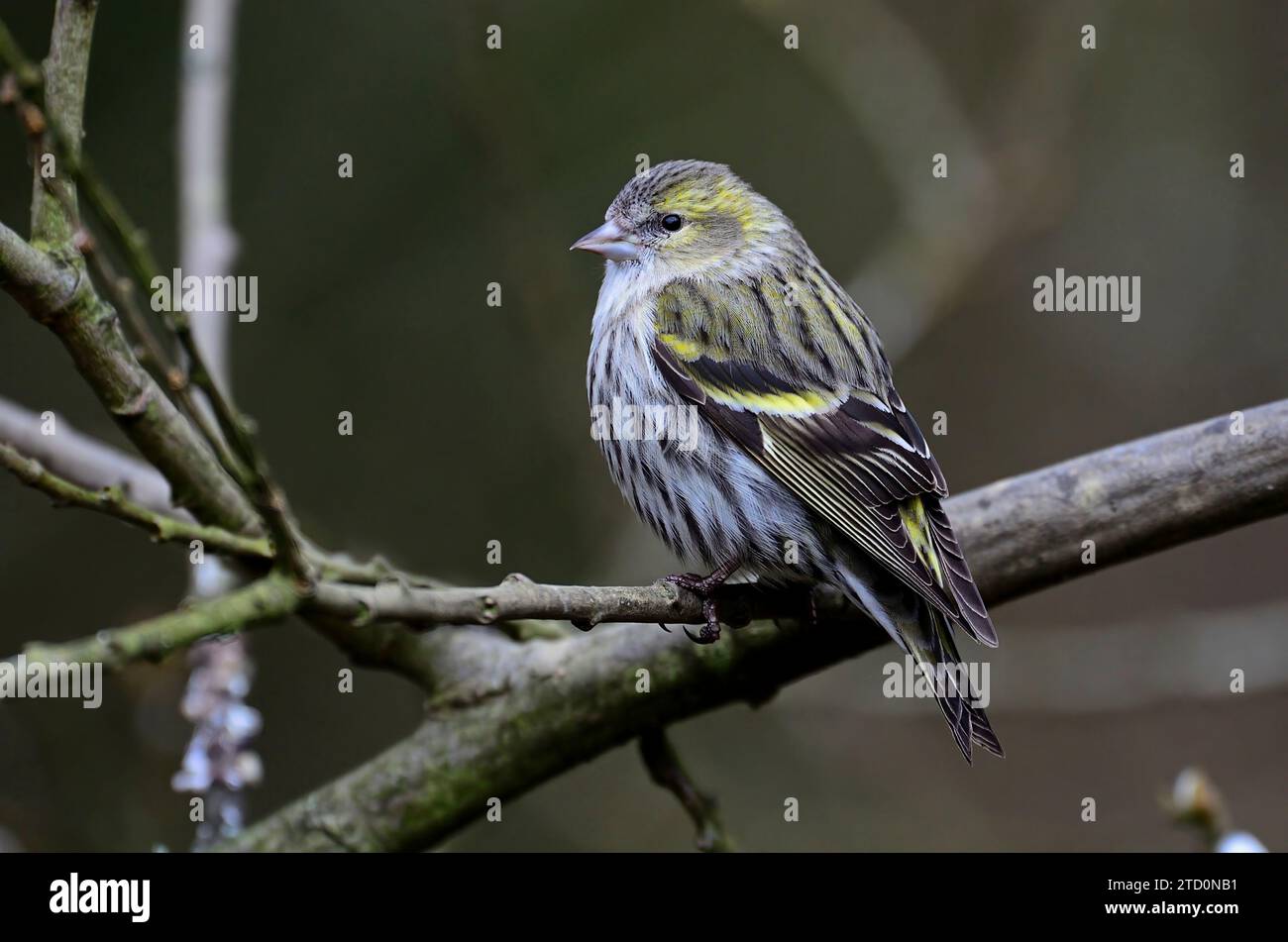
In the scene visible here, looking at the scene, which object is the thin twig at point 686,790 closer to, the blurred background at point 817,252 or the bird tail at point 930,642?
the bird tail at point 930,642

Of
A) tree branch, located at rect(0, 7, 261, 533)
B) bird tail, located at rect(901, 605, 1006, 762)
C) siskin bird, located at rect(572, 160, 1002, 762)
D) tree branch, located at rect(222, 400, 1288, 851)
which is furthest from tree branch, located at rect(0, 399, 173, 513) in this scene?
bird tail, located at rect(901, 605, 1006, 762)

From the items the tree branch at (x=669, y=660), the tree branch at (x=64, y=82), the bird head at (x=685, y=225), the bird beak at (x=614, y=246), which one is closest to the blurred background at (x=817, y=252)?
the bird head at (x=685, y=225)

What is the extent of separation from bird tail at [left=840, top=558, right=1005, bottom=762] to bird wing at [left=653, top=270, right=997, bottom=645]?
7.0 inches

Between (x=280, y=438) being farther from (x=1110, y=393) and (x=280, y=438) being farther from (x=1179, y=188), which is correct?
(x=1179, y=188)

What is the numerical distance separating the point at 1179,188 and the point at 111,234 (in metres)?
7.67

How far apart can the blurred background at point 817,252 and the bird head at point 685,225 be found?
159cm

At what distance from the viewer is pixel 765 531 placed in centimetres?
383

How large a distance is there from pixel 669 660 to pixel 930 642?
2.42 ft

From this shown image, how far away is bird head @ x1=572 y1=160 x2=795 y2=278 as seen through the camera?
4.61 meters

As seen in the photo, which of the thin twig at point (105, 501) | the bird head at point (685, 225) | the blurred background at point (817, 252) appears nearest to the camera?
the thin twig at point (105, 501)

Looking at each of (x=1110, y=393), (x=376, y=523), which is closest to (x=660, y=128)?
(x=376, y=523)

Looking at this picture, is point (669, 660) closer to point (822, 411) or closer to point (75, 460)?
point (822, 411)

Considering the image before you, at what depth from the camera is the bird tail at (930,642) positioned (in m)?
3.56

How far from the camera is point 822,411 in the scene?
4.02 metres
